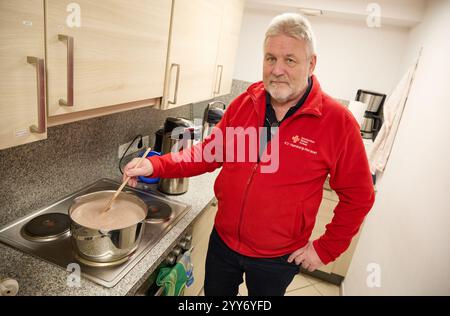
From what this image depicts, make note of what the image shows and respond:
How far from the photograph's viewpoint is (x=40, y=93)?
0.69 metres

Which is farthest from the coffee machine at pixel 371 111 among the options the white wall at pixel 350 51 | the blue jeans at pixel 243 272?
the blue jeans at pixel 243 272

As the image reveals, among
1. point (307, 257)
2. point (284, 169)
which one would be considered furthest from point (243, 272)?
point (284, 169)

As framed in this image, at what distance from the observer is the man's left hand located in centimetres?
119

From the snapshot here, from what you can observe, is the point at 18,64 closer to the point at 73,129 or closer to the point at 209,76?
the point at 73,129

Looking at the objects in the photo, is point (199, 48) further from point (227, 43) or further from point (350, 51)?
point (350, 51)

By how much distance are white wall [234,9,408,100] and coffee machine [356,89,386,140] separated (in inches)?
5.1

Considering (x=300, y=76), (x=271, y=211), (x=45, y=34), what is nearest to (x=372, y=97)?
(x=300, y=76)

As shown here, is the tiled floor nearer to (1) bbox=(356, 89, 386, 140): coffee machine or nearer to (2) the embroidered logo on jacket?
(1) bbox=(356, 89, 386, 140): coffee machine

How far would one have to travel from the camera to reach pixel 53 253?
0.98 meters

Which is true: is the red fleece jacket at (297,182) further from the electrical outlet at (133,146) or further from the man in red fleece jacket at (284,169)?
the electrical outlet at (133,146)

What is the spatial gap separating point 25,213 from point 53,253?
266mm

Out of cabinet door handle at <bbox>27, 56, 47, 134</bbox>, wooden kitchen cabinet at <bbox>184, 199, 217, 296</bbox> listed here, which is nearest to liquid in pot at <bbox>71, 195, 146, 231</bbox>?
cabinet door handle at <bbox>27, 56, 47, 134</bbox>

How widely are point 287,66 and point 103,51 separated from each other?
62 centimetres

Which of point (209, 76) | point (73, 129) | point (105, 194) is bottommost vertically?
point (105, 194)
